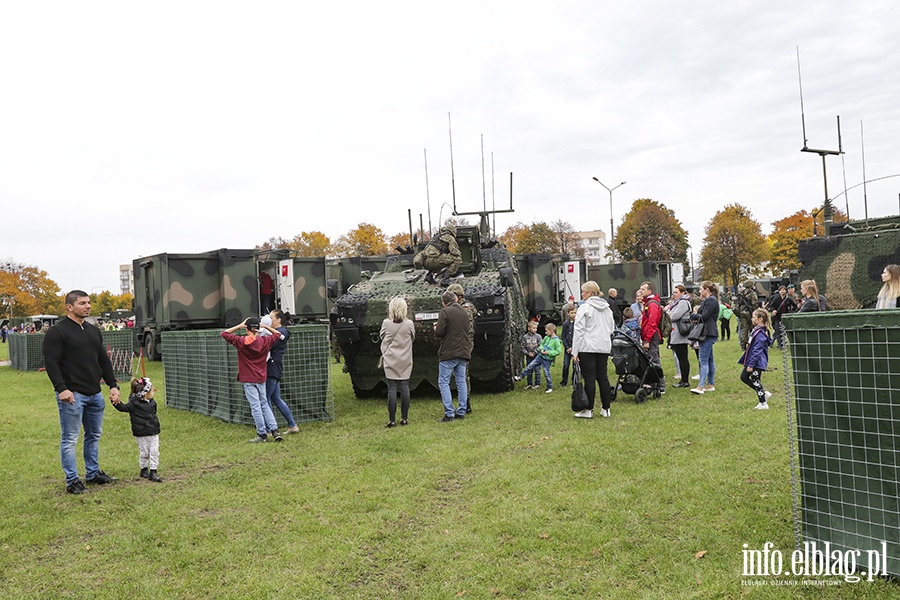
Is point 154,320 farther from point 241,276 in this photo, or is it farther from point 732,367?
point 732,367

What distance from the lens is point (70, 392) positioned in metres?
6.84

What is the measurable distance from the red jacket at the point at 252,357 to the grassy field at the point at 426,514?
0.87 metres

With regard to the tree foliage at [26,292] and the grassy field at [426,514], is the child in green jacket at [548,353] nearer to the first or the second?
the grassy field at [426,514]

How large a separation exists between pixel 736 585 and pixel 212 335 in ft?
28.4

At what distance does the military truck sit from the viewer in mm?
20312

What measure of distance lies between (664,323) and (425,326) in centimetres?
375

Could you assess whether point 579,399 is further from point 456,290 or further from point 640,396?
point 456,290

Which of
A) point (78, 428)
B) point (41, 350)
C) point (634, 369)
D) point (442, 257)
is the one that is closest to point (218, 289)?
point (41, 350)

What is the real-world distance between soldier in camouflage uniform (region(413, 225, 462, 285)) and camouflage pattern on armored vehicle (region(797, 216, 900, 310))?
6.53 metres

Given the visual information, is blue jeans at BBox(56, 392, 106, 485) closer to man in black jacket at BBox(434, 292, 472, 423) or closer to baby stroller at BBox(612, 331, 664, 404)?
man in black jacket at BBox(434, 292, 472, 423)

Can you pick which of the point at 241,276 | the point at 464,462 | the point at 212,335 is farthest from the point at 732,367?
the point at 241,276

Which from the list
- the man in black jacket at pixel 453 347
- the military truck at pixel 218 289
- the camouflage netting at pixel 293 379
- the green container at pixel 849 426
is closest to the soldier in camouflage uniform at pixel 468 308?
the man in black jacket at pixel 453 347

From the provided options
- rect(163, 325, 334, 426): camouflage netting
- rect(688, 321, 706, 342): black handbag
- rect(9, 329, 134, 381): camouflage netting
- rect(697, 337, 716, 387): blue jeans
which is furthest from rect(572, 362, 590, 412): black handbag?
rect(9, 329, 134, 381): camouflage netting

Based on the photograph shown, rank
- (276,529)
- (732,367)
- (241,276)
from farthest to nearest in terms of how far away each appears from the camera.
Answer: (241,276)
(732,367)
(276,529)
